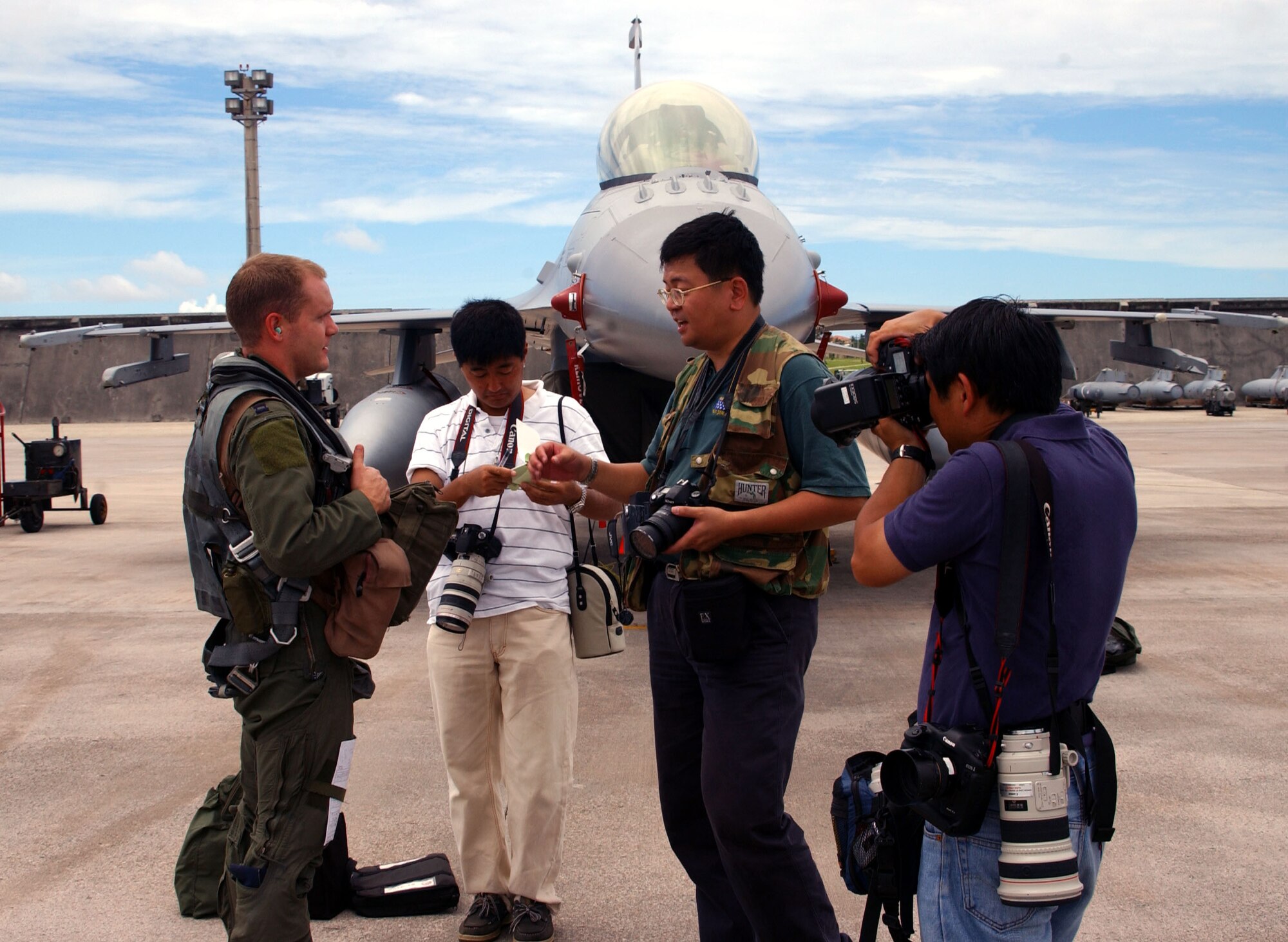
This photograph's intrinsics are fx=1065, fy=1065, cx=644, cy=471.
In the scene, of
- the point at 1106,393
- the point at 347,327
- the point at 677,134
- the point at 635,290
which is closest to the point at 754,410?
the point at 635,290

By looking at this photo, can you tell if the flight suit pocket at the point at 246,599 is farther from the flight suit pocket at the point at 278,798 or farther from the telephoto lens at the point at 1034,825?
the telephoto lens at the point at 1034,825

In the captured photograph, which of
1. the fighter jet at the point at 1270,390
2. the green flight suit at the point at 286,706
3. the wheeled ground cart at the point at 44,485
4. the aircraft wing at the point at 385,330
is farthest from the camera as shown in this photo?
the fighter jet at the point at 1270,390

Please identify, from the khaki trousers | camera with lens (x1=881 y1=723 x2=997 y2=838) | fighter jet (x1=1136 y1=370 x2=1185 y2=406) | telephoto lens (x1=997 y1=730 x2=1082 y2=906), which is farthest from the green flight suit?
fighter jet (x1=1136 y1=370 x2=1185 y2=406)

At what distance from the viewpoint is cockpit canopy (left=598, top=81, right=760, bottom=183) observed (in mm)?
8484

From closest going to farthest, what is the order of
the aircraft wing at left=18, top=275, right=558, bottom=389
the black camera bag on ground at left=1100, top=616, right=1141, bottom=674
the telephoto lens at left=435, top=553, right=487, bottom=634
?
1. the telephoto lens at left=435, top=553, right=487, bottom=634
2. the black camera bag on ground at left=1100, top=616, right=1141, bottom=674
3. the aircraft wing at left=18, top=275, right=558, bottom=389

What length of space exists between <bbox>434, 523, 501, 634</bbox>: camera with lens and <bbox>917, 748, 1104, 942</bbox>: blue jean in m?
1.69

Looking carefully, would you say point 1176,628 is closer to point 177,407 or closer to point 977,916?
point 977,916

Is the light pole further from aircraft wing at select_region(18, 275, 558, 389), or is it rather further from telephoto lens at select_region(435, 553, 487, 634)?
telephoto lens at select_region(435, 553, 487, 634)

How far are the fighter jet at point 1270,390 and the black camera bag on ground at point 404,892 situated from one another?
46635 millimetres

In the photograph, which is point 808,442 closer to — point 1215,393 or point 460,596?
point 460,596

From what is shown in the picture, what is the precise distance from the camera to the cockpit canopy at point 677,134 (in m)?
8.48

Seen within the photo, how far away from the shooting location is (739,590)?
2729mm

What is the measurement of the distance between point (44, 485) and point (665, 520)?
12012 mm

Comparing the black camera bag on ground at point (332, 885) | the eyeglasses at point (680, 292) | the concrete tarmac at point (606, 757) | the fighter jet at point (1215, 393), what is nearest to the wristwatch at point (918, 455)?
the eyeglasses at point (680, 292)
